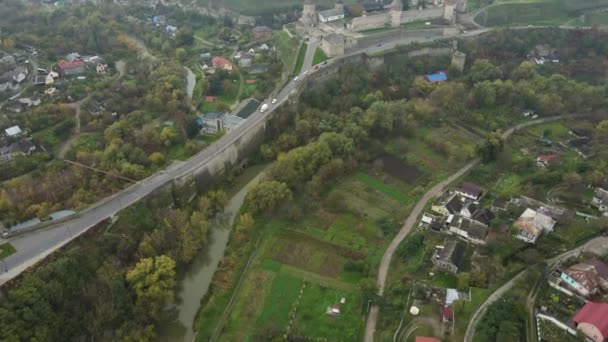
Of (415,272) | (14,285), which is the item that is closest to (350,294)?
(415,272)

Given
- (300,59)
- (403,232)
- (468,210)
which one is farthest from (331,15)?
(403,232)

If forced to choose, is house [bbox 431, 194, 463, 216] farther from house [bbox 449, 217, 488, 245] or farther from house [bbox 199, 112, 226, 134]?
house [bbox 199, 112, 226, 134]

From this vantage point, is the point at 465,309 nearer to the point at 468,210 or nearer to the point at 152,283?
the point at 468,210

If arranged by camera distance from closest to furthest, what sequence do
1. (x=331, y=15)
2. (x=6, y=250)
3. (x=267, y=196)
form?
(x=6, y=250) → (x=267, y=196) → (x=331, y=15)

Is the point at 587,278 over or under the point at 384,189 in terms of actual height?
over

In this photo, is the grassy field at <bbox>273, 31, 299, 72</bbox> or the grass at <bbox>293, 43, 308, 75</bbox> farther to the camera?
the grassy field at <bbox>273, 31, 299, 72</bbox>

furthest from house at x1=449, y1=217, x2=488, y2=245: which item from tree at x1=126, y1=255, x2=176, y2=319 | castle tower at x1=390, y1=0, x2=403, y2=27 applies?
castle tower at x1=390, y1=0, x2=403, y2=27
